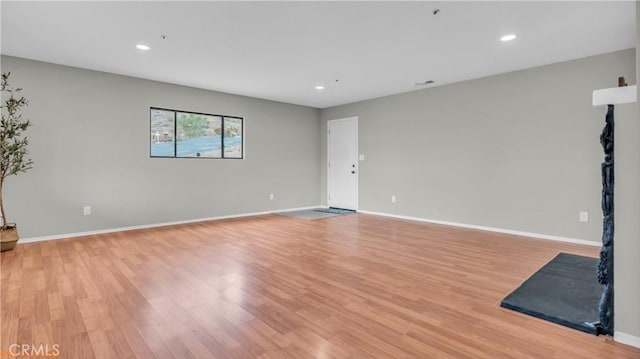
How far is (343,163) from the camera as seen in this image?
23.4 feet

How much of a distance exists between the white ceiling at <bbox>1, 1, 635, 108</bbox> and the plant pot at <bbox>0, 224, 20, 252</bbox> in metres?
2.19

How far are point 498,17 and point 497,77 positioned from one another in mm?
2063

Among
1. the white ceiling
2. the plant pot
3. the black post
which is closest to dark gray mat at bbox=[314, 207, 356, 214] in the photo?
the white ceiling

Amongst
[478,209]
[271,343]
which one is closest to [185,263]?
[271,343]

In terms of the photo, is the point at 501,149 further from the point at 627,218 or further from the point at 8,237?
the point at 8,237

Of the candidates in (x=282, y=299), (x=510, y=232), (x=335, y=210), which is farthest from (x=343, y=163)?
(x=282, y=299)

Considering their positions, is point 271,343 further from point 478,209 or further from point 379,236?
point 478,209

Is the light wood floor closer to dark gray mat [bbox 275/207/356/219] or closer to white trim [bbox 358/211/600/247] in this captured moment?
white trim [bbox 358/211/600/247]

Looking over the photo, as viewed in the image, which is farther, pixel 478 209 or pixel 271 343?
pixel 478 209

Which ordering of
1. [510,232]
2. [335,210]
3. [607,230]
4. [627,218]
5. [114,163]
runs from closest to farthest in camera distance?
1. [627,218]
2. [607,230]
3. [510,232]
4. [114,163]
5. [335,210]

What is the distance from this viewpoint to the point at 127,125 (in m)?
4.86

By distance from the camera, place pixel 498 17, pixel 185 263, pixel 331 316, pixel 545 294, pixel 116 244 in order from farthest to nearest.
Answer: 1. pixel 116 244
2. pixel 185 263
3. pixel 498 17
4. pixel 545 294
5. pixel 331 316

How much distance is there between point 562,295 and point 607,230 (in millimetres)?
843

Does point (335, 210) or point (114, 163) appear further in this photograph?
point (335, 210)
